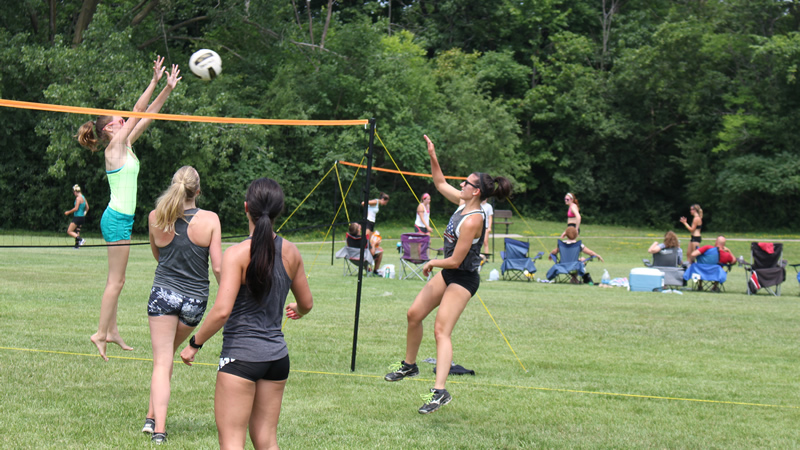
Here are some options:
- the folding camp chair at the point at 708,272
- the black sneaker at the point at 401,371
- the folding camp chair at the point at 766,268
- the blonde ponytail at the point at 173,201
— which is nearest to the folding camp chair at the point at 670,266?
the folding camp chair at the point at 708,272

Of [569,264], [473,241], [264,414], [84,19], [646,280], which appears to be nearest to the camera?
[264,414]

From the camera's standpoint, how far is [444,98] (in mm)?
36781

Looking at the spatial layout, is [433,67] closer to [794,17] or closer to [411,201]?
[411,201]

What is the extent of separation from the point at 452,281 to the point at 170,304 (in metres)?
2.15

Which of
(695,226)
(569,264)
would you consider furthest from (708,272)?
(569,264)

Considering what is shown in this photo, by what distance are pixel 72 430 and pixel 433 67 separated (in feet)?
125

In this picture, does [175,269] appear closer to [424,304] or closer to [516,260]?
[424,304]

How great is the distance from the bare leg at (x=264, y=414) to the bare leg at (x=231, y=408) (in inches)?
3.9

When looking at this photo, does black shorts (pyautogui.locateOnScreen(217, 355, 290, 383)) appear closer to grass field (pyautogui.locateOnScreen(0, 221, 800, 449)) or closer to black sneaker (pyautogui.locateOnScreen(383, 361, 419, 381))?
grass field (pyautogui.locateOnScreen(0, 221, 800, 449))

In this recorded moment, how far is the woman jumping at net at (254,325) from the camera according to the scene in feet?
10.1

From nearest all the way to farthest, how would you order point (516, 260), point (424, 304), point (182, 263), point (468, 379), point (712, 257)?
point (182, 263) → point (424, 304) → point (468, 379) → point (712, 257) → point (516, 260)

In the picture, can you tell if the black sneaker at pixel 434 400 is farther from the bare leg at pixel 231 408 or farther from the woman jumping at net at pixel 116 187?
the woman jumping at net at pixel 116 187

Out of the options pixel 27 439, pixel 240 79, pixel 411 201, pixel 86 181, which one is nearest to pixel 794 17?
Answer: pixel 411 201

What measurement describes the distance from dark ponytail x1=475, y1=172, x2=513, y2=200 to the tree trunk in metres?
24.6
